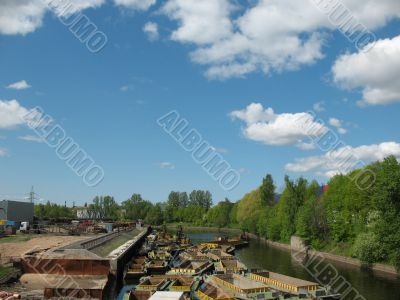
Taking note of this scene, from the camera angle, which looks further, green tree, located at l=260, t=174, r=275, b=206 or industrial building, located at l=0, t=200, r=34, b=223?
green tree, located at l=260, t=174, r=275, b=206

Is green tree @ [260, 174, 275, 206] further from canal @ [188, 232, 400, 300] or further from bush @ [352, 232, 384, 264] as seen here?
bush @ [352, 232, 384, 264]

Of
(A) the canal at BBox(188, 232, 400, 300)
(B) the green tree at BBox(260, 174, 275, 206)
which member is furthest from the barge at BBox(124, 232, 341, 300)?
(B) the green tree at BBox(260, 174, 275, 206)

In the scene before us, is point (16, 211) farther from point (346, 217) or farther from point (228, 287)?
point (228, 287)

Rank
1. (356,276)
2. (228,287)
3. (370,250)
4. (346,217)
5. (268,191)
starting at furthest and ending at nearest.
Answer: (268,191), (346,217), (370,250), (356,276), (228,287)

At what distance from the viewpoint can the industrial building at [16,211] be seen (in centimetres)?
10806

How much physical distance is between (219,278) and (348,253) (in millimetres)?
35216

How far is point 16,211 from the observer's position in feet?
370

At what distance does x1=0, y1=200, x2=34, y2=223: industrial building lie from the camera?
108 meters

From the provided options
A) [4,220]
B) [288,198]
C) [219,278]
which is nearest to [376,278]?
[219,278]

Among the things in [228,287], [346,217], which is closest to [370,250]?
[346,217]

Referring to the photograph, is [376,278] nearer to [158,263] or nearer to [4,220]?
[158,263]

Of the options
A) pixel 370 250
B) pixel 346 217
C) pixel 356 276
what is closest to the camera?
pixel 356 276

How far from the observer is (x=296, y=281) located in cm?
4016

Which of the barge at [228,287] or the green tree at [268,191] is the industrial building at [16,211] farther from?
the green tree at [268,191]
